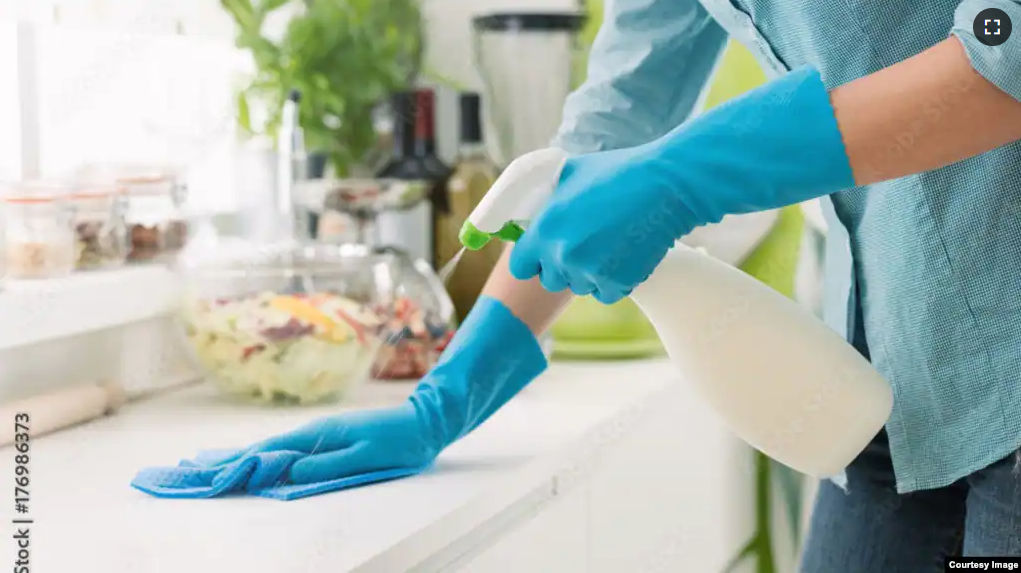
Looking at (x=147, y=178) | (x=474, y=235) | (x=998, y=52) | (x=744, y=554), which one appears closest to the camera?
(x=998, y=52)

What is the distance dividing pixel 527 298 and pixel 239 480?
0.28 m

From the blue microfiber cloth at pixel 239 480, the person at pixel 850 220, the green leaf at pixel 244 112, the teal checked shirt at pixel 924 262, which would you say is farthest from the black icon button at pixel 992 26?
the green leaf at pixel 244 112

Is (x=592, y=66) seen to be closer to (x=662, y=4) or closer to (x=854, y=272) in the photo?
(x=662, y=4)

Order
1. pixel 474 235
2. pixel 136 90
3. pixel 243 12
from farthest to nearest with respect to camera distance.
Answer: pixel 243 12 < pixel 136 90 < pixel 474 235

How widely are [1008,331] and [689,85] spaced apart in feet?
1.27

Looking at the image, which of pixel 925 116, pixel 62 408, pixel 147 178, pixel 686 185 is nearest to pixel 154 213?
pixel 147 178

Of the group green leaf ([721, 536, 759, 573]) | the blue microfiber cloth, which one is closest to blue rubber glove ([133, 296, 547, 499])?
the blue microfiber cloth

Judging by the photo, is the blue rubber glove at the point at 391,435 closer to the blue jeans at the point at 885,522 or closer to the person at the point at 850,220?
the person at the point at 850,220

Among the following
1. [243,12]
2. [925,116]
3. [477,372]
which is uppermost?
[243,12]

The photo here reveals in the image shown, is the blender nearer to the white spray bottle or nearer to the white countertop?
the white countertop

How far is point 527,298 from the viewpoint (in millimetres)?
957

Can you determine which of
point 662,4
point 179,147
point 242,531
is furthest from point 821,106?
point 179,147

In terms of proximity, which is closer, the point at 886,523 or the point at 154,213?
the point at 886,523

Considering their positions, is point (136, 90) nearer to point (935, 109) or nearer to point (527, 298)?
point (527, 298)
